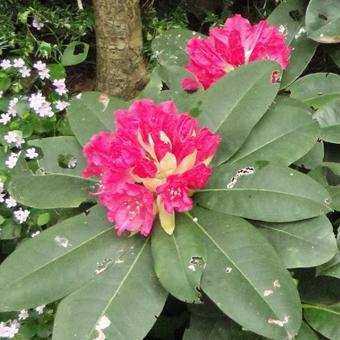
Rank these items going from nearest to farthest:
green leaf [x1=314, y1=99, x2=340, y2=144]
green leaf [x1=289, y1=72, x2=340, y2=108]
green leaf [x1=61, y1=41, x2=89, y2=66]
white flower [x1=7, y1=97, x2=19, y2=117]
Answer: green leaf [x1=314, y1=99, x2=340, y2=144] → green leaf [x1=289, y1=72, x2=340, y2=108] → white flower [x1=7, y1=97, x2=19, y2=117] → green leaf [x1=61, y1=41, x2=89, y2=66]

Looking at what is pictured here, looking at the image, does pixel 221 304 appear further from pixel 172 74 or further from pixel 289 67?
pixel 289 67

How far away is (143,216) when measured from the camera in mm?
1282

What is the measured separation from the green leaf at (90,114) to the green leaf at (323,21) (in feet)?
2.17

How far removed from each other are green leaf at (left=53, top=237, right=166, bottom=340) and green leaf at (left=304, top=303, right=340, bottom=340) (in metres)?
0.38

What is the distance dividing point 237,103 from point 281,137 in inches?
5.3

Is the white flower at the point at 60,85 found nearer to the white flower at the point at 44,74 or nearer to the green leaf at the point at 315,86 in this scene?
the white flower at the point at 44,74

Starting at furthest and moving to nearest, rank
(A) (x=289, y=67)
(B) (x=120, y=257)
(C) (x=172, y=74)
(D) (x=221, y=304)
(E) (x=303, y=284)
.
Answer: (A) (x=289, y=67) < (C) (x=172, y=74) < (E) (x=303, y=284) < (B) (x=120, y=257) < (D) (x=221, y=304)

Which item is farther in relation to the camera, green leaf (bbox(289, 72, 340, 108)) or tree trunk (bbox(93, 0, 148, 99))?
tree trunk (bbox(93, 0, 148, 99))

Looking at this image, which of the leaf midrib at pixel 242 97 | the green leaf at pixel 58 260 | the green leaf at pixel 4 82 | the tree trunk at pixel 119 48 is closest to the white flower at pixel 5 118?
the green leaf at pixel 4 82

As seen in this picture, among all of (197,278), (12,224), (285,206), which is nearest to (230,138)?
(285,206)

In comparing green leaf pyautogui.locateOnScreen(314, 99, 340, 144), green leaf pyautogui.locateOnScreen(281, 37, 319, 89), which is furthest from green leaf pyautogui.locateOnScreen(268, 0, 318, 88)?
green leaf pyautogui.locateOnScreen(314, 99, 340, 144)

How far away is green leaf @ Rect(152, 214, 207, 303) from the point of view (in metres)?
1.21

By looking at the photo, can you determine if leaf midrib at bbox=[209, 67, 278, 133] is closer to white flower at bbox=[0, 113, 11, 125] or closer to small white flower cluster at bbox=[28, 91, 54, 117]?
small white flower cluster at bbox=[28, 91, 54, 117]

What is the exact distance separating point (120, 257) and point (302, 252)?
399 mm
